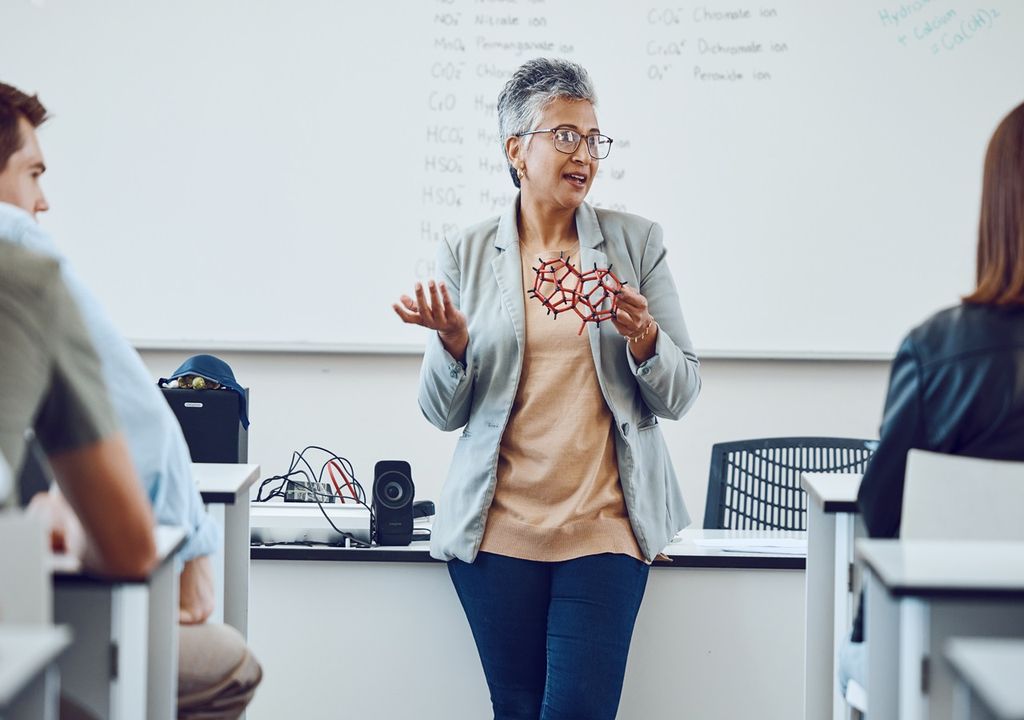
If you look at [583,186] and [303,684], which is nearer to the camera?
[583,186]

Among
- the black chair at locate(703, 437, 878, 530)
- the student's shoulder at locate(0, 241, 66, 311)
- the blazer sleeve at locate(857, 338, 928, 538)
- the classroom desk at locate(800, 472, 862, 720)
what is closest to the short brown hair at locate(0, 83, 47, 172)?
the student's shoulder at locate(0, 241, 66, 311)

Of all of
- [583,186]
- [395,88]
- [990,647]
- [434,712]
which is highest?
[395,88]

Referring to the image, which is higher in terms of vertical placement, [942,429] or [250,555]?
[942,429]

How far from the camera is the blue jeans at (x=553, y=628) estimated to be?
1835 mm

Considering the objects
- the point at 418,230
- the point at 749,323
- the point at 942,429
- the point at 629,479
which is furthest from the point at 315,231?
the point at 942,429

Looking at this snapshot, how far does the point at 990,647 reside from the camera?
0.96 meters

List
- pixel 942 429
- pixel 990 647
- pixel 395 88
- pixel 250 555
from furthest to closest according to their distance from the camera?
pixel 395 88
pixel 250 555
pixel 942 429
pixel 990 647

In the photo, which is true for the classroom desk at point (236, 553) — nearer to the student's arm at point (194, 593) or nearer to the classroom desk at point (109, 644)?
the student's arm at point (194, 593)

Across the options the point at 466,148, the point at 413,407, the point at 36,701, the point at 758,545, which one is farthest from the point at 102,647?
the point at 466,148

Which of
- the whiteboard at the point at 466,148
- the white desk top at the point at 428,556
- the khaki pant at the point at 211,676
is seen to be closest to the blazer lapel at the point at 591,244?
the white desk top at the point at 428,556

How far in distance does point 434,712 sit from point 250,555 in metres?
0.47

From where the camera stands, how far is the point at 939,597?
1.13 meters

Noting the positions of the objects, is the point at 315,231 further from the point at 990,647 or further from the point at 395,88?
the point at 990,647

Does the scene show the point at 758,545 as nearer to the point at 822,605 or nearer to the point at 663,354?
the point at 822,605
